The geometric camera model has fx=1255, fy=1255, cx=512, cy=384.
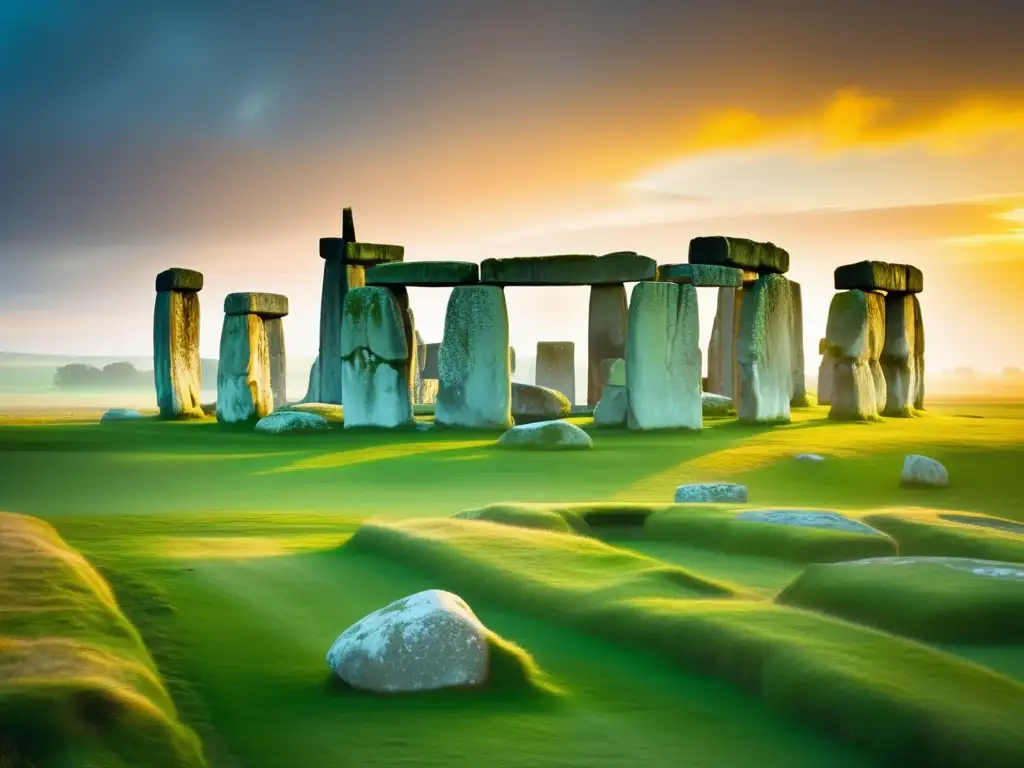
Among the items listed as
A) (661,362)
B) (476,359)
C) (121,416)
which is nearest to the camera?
(661,362)

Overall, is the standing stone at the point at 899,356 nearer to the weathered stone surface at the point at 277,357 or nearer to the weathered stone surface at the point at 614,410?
A: the weathered stone surface at the point at 614,410

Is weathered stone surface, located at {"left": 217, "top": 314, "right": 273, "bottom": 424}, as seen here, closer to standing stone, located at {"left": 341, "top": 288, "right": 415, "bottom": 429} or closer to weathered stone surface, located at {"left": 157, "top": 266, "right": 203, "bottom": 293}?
weathered stone surface, located at {"left": 157, "top": 266, "right": 203, "bottom": 293}

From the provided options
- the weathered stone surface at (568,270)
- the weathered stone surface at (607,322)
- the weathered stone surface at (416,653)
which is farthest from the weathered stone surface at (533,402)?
the weathered stone surface at (416,653)

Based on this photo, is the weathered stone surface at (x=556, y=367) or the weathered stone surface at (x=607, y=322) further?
the weathered stone surface at (x=556, y=367)

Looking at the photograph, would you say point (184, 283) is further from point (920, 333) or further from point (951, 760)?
point (951, 760)

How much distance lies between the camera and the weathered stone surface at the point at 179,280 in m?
26.6

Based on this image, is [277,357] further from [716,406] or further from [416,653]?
[416,653]

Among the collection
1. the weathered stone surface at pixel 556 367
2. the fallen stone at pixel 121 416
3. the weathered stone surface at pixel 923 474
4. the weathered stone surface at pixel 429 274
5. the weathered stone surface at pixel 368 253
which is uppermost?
the weathered stone surface at pixel 368 253

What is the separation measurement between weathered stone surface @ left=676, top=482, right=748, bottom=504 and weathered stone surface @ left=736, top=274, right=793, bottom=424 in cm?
1029

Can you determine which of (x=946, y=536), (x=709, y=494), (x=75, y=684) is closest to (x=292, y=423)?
(x=709, y=494)

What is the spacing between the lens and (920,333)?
26.5m

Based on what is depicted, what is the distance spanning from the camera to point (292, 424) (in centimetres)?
2102

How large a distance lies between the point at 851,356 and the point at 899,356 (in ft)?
10.4

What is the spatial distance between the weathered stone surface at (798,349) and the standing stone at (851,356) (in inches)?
230
